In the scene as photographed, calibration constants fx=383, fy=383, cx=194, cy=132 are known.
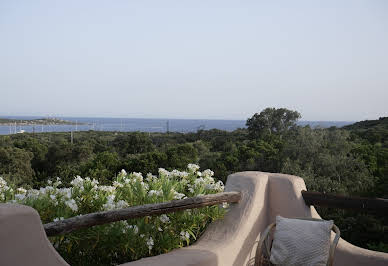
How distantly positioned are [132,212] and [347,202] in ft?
5.41

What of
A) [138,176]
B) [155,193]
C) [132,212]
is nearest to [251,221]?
[155,193]

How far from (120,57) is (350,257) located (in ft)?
33.2

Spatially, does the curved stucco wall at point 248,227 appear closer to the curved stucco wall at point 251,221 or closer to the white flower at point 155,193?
the curved stucco wall at point 251,221

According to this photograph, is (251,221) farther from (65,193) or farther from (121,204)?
(65,193)

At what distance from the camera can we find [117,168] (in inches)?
488

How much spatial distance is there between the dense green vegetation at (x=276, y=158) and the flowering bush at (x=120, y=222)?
8.44 feet

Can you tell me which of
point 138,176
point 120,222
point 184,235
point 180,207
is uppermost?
point 138,176

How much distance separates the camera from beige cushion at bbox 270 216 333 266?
8.87 ft

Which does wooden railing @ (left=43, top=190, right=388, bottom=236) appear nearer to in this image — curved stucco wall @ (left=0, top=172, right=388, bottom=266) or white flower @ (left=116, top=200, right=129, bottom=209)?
curved stucco wall @ (left=0, top=172, right=388, bottom=266)

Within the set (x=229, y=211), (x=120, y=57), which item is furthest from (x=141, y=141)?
(x=229, y=211)

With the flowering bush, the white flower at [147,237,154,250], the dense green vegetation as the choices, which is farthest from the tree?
the white flower at [147,237,154,250]

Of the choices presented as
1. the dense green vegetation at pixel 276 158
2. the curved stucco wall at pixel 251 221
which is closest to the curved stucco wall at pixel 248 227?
the curved stucco wall at pixel 251 221

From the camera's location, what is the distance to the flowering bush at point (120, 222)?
2.75m

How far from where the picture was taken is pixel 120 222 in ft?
9.27
